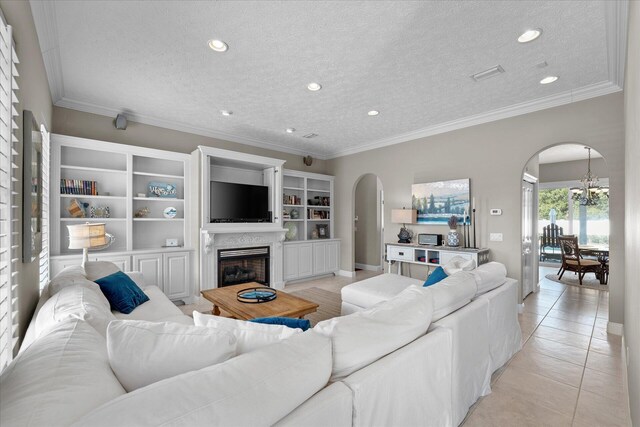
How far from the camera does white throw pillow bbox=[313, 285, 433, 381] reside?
3.94 ft

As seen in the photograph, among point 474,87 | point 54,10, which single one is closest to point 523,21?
point 474,87

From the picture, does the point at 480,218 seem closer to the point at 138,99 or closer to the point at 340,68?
the point at 340,68

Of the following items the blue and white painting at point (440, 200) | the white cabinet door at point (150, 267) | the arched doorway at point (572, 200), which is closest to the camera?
the white cabinet door at point (150, 267)

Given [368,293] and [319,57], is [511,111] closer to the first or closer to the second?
[319,57]

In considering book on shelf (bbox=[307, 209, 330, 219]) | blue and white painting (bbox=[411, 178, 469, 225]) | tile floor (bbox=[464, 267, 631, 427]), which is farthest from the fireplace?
tile floor (bbox=[464, 267, 631, 427])

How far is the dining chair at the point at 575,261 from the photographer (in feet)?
18.3

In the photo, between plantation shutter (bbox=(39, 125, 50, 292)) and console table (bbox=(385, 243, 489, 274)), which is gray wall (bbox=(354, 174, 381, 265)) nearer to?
console table (bbox=(385, 243, 489, 274))

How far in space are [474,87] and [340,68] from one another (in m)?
1.65

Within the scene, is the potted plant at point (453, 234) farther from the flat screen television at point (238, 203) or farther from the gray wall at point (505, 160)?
the flat screen television at point (238, 203)

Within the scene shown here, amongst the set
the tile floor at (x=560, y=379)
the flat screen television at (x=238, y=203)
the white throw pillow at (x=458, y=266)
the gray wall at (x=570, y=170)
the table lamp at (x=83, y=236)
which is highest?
the gray wall at (x=570, y=170)

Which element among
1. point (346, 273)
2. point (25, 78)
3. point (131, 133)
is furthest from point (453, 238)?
point (131, 133)

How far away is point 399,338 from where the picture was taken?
1409 millimetres

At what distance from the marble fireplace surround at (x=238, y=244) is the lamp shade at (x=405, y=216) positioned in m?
2.05

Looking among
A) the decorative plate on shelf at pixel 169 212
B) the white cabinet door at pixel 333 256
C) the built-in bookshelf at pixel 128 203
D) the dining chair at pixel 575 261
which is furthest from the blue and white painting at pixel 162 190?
the dining chair at pixel 575 261
